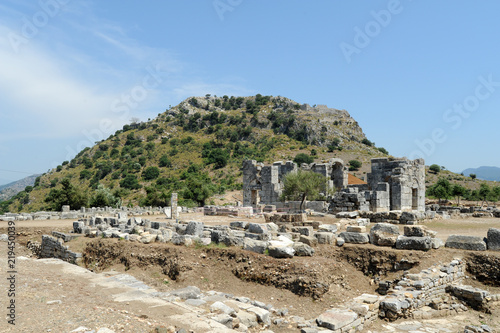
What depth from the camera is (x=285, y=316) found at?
814cm

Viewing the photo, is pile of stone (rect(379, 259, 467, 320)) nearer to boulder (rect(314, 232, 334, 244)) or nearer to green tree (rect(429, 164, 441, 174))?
boulder (rect(314, 232, 334, 244))

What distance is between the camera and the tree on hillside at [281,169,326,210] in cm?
2359

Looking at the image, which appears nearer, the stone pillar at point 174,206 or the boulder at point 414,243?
the boulder at point 414,243

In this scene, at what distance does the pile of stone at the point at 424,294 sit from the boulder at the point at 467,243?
0.73 meters

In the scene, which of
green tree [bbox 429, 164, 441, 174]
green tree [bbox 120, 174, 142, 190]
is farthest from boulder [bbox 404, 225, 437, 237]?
green tree [bbox 429, 164, 441, 174]

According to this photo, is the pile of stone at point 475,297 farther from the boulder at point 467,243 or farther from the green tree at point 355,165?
the green tree at point 355,165

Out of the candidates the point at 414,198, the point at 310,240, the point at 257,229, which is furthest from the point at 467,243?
the point at 414,198

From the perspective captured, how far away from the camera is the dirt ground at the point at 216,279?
5.98m

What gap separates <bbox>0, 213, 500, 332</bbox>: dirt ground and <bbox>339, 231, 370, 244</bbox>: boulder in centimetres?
42

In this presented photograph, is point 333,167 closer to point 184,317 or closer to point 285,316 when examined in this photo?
point 285,316

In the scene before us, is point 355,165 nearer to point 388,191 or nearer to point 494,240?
point 388,191

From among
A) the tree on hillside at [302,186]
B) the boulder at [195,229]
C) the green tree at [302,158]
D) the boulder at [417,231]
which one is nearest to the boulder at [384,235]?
the boulder at [417,231]

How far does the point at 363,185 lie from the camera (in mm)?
25562

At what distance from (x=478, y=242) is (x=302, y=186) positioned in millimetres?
14080
